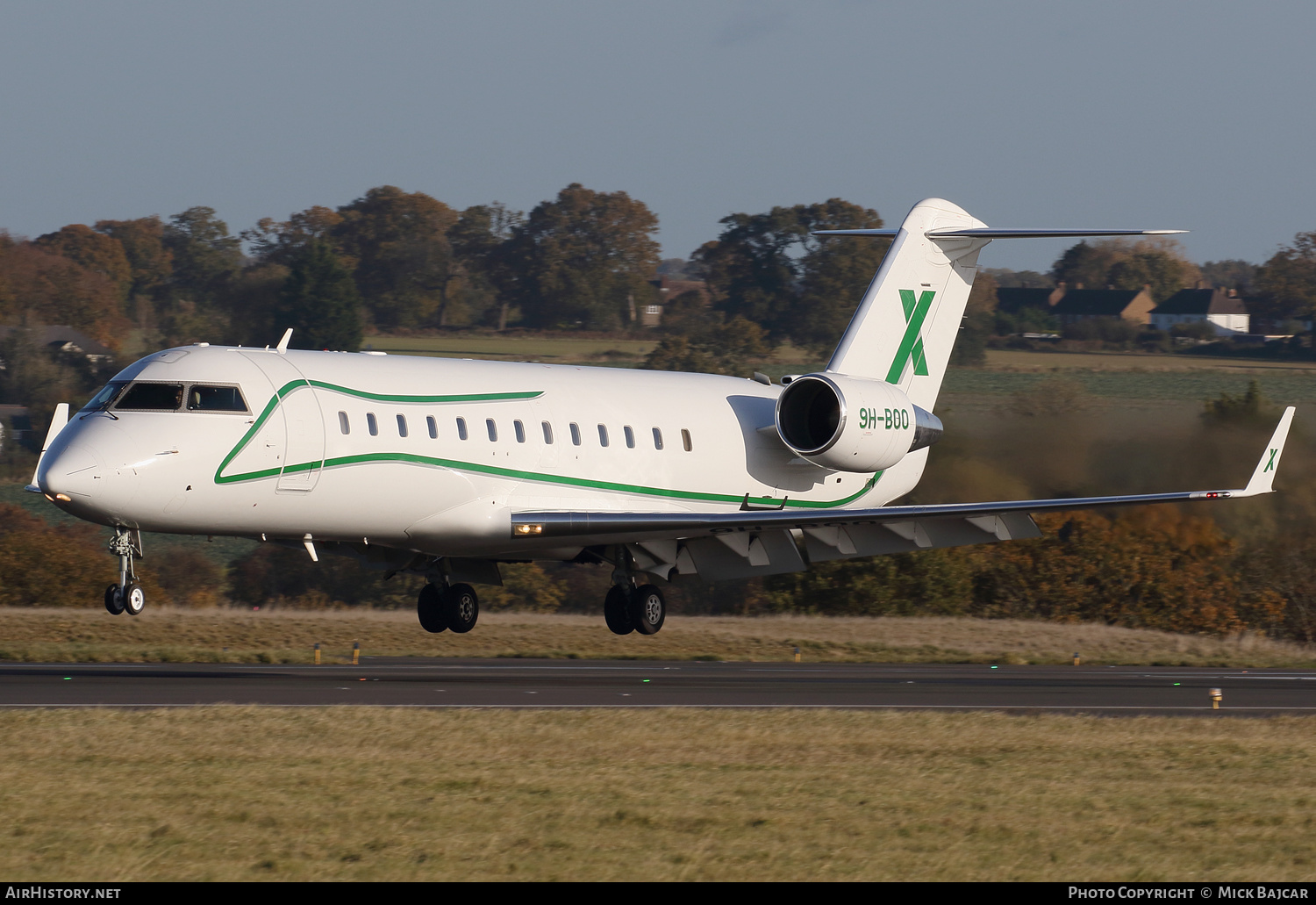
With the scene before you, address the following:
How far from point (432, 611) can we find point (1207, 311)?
80843 millimetres

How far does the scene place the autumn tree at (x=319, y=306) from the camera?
76.8m

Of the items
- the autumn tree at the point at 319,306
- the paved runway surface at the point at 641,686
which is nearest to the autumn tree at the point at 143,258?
the autumn tree at the point at 319,306

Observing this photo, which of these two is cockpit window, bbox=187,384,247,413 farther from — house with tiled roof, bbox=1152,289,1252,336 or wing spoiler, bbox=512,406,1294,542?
house with tiled roof, bbox=1152,289,1252,336

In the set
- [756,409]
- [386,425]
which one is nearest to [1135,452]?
[756,409]

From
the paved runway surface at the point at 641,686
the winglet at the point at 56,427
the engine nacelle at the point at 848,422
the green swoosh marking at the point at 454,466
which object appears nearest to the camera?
the winglet at the point at 56,427

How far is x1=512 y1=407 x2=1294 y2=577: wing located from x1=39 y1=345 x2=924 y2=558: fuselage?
1.78 feet

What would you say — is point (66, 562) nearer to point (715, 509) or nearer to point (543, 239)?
point (715, 509)

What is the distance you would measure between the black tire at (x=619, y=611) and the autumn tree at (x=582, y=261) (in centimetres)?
6585

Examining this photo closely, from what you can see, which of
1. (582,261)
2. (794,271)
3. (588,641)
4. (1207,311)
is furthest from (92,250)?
(588,641)

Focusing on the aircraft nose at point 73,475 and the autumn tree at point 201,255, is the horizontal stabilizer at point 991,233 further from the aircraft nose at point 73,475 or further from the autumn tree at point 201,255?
the autumn tree at point 201,255

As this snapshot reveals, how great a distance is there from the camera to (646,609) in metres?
27.1

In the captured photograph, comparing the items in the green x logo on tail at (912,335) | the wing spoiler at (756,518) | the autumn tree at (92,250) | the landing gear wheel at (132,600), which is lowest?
the landing gear wheel at (132,600)

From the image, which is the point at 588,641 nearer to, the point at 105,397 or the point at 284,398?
the point at 284,398

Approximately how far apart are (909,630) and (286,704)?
23047 mm
